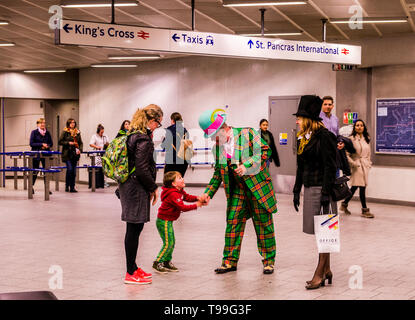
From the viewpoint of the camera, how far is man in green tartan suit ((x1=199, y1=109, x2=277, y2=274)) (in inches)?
245

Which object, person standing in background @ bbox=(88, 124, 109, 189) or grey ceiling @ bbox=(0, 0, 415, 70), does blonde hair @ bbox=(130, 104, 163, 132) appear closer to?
grey ceiling @ bbox=(0, 0, 415, 70)

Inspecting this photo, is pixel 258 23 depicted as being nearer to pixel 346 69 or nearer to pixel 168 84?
pixel 346 69

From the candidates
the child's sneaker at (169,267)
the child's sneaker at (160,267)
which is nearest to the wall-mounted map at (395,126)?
the child's sneaker at (169,267)

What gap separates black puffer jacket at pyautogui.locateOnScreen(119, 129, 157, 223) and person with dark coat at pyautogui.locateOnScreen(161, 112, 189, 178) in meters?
3.65

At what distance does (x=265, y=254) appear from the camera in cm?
650

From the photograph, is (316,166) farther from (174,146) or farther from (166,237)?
(174,146)

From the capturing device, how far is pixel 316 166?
19.2 ft

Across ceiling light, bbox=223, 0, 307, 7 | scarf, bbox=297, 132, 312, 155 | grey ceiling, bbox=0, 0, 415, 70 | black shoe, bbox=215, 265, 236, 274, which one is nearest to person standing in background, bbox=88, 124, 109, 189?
grey ceiling, bbox=0, 0, 415, 70

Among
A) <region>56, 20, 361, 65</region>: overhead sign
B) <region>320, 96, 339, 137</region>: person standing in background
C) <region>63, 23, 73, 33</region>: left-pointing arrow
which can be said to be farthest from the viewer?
<region>320, 96, 339, 137</region>: person standing in background

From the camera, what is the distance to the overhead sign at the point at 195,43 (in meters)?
8.42

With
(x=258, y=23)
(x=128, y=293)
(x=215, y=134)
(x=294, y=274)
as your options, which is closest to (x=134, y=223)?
(x=128, y=293)

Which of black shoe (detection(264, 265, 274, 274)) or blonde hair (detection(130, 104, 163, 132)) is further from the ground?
→ blonde hair (detection(130, 104, 163, 132))

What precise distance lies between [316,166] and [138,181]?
1619 millimetres

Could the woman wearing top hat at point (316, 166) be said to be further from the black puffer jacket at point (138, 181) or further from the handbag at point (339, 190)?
the black puffer jacket at point (138, 181)
